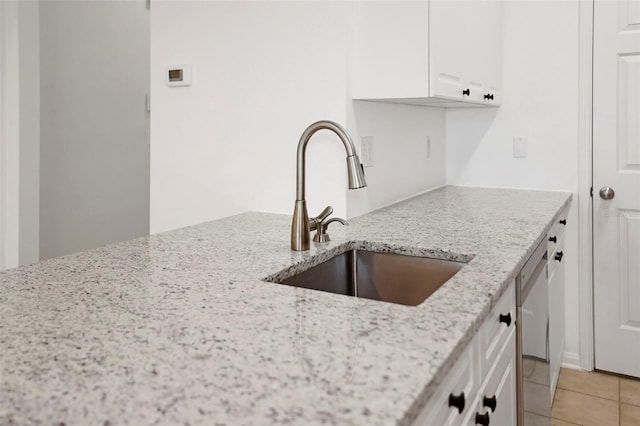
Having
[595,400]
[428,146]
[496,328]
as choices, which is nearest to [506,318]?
[496,328]

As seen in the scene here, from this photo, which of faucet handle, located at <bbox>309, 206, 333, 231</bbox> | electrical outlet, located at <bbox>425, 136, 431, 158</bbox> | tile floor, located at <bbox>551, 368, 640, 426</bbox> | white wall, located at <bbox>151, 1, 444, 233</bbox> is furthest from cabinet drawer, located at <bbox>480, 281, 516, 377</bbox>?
electrical outlet, located at <bbox>425, 136, 431, 158</bbox>

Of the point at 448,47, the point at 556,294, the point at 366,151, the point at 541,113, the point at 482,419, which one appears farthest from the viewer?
the point at 541,113

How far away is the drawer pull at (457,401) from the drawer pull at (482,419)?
203 millimetres

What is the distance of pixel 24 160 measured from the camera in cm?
280

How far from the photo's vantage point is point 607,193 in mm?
2518

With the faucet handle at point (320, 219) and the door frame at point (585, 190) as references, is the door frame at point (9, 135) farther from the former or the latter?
the door frame at point (585, 190)

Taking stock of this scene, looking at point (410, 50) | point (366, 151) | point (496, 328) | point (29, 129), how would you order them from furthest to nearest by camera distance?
point (29, 129) → point (366, 151) → point (410, 50) → point (496, 328)

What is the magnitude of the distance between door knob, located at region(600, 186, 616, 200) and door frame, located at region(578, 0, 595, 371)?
54mm

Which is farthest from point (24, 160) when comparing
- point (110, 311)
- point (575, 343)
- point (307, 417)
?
point (575, 343)

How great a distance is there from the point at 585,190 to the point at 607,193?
100 millimetres

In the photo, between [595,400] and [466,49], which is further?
[595,400]

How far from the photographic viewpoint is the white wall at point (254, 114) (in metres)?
1.92

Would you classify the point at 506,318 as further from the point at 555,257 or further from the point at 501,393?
the point at 555,257

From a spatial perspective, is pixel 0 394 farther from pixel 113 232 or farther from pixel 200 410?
pixel 113 232
